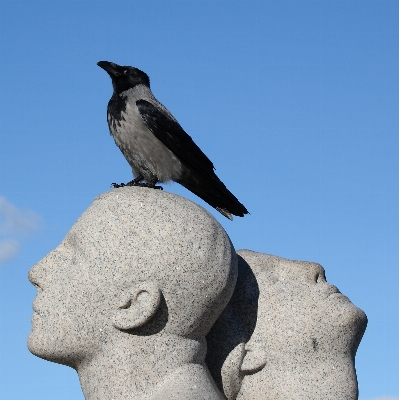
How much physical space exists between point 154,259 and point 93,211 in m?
0.55

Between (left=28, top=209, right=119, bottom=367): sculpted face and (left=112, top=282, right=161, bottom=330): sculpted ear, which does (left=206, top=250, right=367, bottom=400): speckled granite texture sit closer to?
(left=112, top=282, right=161, bottom=330): sculpted ear

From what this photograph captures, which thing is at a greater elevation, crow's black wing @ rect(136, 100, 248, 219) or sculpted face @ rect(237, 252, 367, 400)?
crow's black wing @ rect(136, 100, 248, 219)

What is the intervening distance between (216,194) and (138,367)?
2343 millimetres

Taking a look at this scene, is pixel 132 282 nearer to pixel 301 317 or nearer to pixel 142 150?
pixel 301 317

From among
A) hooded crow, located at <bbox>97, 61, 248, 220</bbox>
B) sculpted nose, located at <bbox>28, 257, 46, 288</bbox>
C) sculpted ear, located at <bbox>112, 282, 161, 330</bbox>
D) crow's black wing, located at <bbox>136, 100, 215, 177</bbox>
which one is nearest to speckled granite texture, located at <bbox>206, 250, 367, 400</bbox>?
sculpted ear, located at <bbox>112, 282, 161, 330</bbox>

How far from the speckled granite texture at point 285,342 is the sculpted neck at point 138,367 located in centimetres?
60

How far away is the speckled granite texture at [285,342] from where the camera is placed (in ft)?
16.7

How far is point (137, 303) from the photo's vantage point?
4516mm

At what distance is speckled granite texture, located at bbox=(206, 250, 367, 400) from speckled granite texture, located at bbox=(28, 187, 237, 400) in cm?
47

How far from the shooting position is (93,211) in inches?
188

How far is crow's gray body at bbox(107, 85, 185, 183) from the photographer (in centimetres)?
660

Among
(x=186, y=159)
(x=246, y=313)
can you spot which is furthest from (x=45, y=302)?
(x=186, y=159)

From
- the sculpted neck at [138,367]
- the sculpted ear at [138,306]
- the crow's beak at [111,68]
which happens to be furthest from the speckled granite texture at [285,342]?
the crow's beak at [111,68]

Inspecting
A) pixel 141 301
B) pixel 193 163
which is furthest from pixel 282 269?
pixel 193 163
